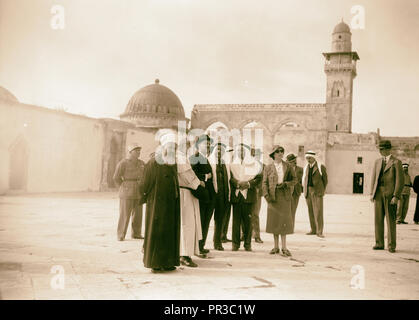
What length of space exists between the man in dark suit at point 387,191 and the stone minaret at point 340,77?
3727 centimetres

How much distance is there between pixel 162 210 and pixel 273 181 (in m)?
1.72

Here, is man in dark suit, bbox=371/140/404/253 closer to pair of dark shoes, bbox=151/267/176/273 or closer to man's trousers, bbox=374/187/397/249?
man's trousers, bbox=374/187/397/249

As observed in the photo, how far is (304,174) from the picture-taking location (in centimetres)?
813

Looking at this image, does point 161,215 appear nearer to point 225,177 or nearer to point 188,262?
point 188,262

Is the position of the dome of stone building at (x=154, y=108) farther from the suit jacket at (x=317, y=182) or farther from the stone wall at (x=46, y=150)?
the suit jacket at (x=317, y=182)

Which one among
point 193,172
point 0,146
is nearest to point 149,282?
point 193,172

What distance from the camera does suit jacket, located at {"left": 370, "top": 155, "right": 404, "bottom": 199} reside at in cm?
593

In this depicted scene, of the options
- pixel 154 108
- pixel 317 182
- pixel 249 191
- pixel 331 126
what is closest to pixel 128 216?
pixel 249 191

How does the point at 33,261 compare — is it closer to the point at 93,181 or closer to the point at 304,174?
the point at 304,174

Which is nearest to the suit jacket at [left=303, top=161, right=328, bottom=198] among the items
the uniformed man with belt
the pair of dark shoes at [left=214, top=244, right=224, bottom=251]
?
the pair of dark shoes at [left=214, top=244, right=224, bottom=251]

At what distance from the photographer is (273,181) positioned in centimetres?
561

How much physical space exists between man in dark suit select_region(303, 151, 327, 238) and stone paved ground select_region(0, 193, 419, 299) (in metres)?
0.60

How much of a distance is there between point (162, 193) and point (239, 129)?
33115 millimetres

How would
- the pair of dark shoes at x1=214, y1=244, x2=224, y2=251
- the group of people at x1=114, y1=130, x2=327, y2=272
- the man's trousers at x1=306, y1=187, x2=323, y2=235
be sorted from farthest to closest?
the man's trousers at x1=306, y1=187, x2=323, y2=235 < the pair of dark shoes at x1=214, y1=244, x2=224, y2=251 < the group of people at x1=114, y1=130, x2=327, y2=272
